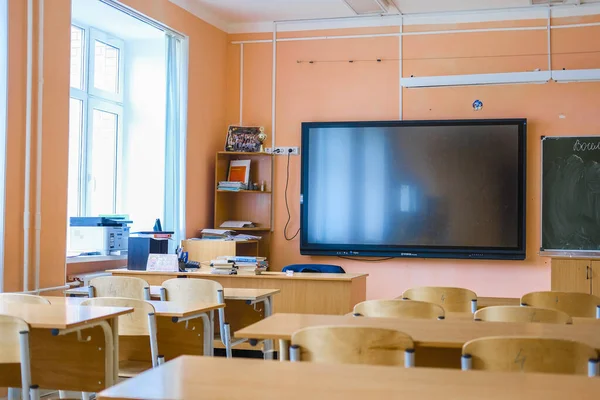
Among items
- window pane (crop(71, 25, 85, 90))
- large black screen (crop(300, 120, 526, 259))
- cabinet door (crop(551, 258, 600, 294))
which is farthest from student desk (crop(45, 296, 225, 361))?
cabinet door (crop(551, 258, 600, 294))

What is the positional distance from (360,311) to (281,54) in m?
4.88

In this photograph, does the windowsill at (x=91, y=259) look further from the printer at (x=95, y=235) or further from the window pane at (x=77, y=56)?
the window pane at (x=77, y=56)

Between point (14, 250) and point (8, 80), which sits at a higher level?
point (8, 80)

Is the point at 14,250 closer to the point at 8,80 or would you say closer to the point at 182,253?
the point at 8,80

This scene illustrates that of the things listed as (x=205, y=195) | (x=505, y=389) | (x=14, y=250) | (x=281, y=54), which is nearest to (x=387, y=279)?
(x=205, y=195)

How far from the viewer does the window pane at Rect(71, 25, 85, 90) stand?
6750 millimetres

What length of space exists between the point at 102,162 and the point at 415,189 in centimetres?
309

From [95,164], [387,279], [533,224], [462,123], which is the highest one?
[462,123]

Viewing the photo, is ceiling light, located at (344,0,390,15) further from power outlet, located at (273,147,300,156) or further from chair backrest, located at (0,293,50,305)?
chair backrest, located at (0,293,50,305)

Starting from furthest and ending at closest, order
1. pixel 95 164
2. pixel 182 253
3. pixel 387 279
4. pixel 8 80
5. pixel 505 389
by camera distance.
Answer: pixel 387 279
pixel 95 164
pixel 182 253
pixel 8 80
pixel 505 389

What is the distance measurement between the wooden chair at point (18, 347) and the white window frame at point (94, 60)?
13.1ft

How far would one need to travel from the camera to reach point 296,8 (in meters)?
7.63

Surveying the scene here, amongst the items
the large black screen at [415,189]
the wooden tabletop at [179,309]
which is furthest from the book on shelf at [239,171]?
the wooden tabletop at [179,309]

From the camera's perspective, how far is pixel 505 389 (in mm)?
1843
